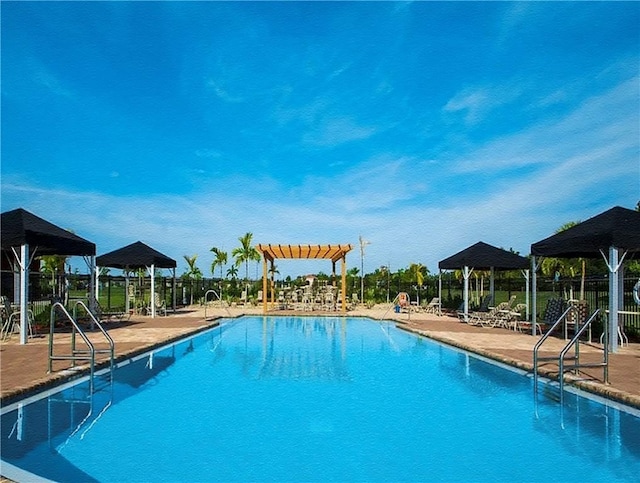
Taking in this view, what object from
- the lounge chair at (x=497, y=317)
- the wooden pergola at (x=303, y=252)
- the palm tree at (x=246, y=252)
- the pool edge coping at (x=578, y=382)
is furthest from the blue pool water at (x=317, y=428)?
the palm tree at (x=246, y=252)

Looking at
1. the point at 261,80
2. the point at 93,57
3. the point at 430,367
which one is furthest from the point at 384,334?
the point at 93,57

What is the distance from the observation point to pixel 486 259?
629 inches

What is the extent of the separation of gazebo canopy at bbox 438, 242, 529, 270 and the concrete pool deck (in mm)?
Result: 2899

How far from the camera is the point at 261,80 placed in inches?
614

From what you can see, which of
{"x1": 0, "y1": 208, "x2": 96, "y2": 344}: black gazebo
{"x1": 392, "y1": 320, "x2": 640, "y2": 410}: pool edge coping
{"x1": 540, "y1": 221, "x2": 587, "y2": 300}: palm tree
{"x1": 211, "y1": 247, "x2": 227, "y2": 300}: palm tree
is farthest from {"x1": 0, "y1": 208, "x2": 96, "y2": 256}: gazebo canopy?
{"x1": 540, "y1": 221, "x2": 587, "y2": 300}: palm tree

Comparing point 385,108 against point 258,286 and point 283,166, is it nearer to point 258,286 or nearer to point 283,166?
point 283,166

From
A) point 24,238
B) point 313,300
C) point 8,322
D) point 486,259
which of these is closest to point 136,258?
point 8,322

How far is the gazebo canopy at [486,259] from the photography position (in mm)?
15961

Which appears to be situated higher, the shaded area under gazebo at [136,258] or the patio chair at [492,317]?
the shaded area under gazebo at [136,258]

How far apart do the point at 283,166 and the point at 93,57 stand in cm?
1059

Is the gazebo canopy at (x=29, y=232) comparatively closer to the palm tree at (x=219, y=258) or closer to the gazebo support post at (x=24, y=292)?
the gazebo support post at (x=24, y=292)

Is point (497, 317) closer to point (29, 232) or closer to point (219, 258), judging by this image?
point (29, 232)

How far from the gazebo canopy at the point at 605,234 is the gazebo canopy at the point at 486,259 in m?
4.83

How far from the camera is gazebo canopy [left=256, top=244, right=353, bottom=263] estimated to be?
1886 cm
